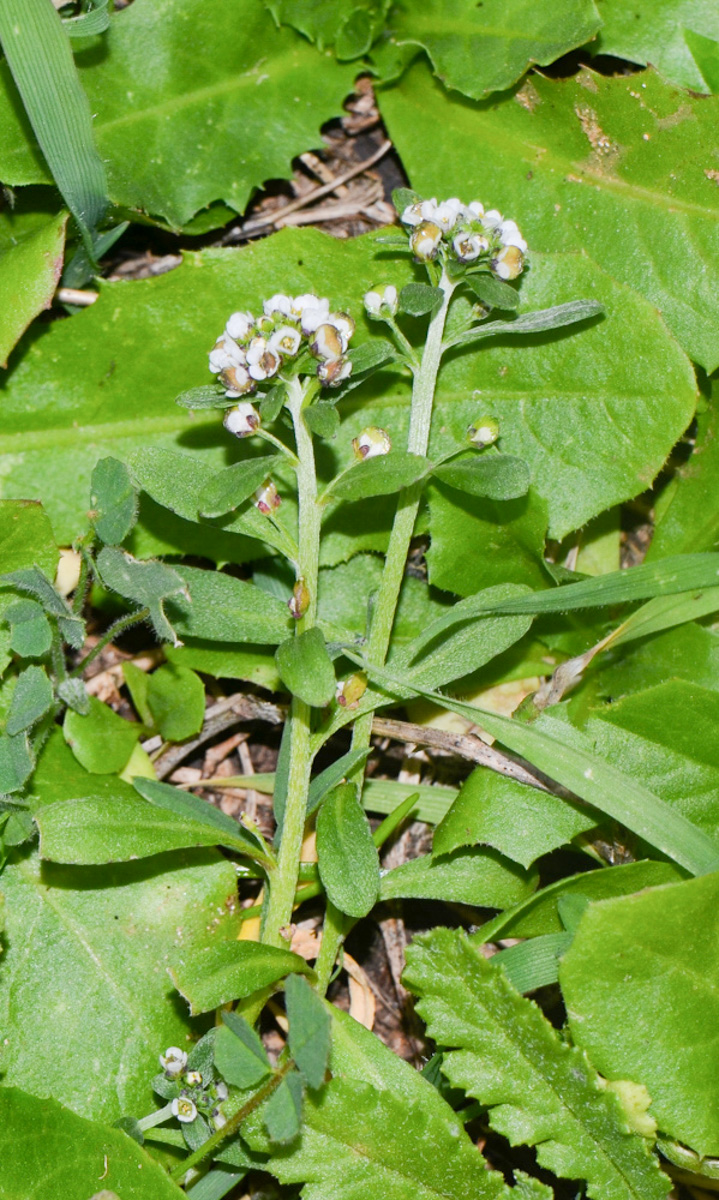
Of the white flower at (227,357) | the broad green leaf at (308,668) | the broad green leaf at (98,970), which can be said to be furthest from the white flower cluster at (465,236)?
the broad green leaf at (98,970)

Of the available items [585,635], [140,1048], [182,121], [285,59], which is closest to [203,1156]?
[140,1048]

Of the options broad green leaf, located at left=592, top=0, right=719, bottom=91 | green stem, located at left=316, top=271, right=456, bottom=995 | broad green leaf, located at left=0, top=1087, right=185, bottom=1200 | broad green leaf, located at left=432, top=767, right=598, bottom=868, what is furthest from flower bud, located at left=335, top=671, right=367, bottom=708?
broad green leaf, located at left=592, top=0, right=719, bottom=91

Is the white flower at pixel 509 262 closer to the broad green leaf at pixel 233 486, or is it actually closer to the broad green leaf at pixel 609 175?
the broad green leaf at pixel 609 175

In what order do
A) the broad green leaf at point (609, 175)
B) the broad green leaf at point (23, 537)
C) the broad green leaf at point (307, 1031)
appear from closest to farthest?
the broad green leaf at point (307, 1031)
the broad green leaf at point (23, 537)
the broad green leaf at point (609, 175)

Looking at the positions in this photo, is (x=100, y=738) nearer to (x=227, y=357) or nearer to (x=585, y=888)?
(x=227, y=357)

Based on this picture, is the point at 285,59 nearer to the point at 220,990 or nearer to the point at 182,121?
the point at 182,121
